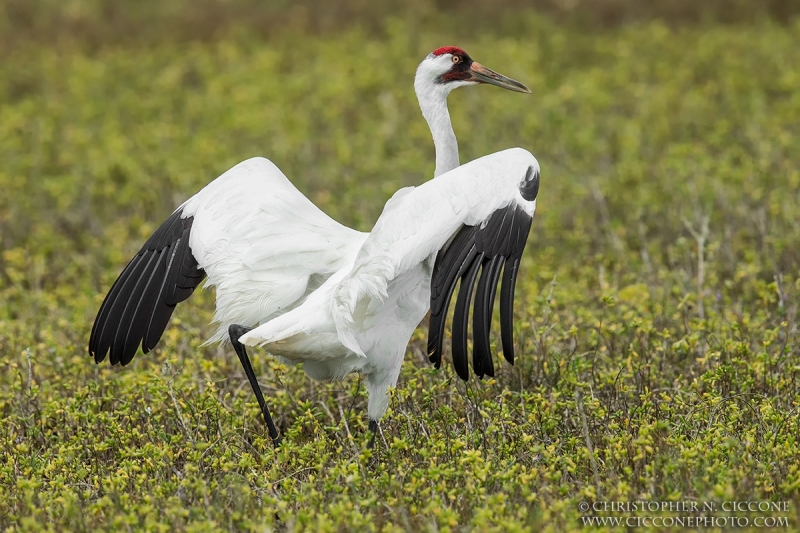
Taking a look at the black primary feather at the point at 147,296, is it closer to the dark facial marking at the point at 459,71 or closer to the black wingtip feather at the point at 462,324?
the black wingtip feather at the point at 462,324

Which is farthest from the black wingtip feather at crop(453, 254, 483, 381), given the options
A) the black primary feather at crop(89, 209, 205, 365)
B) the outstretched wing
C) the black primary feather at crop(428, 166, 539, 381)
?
the black primary feather at crop(89, 209, 205, 365)

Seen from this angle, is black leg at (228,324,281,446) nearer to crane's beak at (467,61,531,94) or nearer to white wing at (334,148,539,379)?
white wing at (334,148,539,379)

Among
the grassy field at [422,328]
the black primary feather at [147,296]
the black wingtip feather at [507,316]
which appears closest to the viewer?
the grassy field at [422,328]

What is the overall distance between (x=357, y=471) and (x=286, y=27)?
11.6 m

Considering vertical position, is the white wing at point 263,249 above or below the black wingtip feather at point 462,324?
above

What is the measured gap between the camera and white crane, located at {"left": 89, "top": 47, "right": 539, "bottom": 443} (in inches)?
157

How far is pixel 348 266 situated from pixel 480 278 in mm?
668

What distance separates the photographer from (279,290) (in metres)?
4.41

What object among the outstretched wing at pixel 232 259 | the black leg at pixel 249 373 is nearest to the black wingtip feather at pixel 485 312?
the outstretched wing at pixel 232 259

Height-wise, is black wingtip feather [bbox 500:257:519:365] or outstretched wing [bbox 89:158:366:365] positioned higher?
outstretched wing [bbox 89:158:366:365]

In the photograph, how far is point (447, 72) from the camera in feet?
17.1

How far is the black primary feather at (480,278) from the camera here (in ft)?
13.0

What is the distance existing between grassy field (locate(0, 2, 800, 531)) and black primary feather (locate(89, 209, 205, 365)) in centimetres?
27

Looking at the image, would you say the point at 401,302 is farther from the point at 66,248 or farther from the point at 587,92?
the point at 587,92
